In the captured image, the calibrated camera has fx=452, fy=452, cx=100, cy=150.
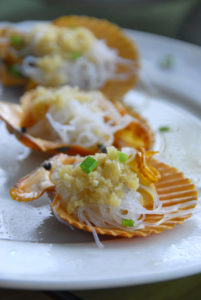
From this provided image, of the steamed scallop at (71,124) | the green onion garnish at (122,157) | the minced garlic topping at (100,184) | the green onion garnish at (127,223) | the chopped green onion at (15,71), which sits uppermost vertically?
the green onion garnish at (122,157)

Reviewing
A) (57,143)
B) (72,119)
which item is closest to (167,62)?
(72,119)

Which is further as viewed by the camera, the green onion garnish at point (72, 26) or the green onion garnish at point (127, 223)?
the green onion garnish at point (72, 26)

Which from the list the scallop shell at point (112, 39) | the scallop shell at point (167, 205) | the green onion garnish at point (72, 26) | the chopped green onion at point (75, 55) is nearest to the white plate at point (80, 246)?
the scallop shell at point (167, 205)

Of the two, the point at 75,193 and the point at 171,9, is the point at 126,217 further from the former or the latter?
the point at 171,9

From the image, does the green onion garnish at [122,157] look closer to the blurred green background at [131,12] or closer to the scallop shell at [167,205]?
the scallop shell at [167,205]

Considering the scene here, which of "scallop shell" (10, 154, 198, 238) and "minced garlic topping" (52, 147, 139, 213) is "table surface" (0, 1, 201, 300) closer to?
"scallop shell" (10, 154, 198, 238)

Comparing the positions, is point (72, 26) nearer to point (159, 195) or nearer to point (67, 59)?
point (67, 59)
